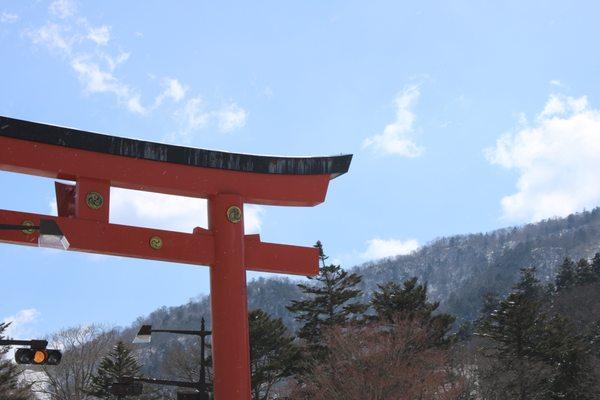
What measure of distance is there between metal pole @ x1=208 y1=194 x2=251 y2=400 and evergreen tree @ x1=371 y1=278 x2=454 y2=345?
2192 centimetres

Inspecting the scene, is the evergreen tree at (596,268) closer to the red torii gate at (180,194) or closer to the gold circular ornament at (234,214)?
the red torii gate at (180,194)

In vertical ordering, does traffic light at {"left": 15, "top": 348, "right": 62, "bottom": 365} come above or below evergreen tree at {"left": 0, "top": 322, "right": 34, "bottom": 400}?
below

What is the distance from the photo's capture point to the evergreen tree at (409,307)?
3300 cm

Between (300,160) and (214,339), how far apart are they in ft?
Answer: 13.6

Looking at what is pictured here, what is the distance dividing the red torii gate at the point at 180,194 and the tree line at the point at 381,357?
1017cm

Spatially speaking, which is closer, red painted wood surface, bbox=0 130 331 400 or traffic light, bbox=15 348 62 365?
traffic light, bbox=15 348 62 365

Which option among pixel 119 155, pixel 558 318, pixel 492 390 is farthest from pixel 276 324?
pixel 119 155

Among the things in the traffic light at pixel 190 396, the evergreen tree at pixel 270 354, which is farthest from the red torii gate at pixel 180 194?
the evergreen tree at pixel 270 354

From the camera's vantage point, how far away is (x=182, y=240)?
11.6m

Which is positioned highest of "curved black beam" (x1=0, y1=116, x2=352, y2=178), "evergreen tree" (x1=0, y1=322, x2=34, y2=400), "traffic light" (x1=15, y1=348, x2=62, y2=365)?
"curved black beam" (x1=0, y1=116, x2=352, y2=178)

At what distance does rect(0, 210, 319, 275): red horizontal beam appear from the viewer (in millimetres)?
10614

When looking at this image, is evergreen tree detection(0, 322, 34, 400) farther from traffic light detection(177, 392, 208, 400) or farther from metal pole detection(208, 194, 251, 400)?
metal pole detection(208, 194, 251, 400)

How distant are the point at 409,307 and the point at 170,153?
25.6 metres

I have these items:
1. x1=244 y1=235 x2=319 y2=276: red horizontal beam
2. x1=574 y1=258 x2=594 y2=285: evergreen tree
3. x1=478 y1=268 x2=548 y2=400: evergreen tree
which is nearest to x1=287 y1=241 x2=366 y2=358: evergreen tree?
x1=478 y1=268 x2=548 y2=400: evergreen tree
